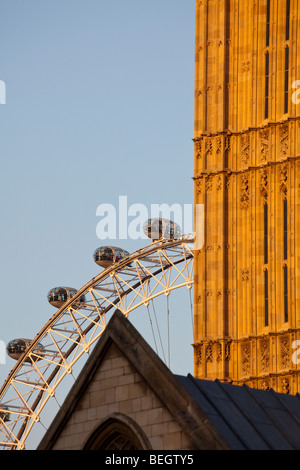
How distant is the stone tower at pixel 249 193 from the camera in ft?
162

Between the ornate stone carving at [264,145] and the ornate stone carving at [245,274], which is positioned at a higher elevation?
the ornate stone carving at [264,145]

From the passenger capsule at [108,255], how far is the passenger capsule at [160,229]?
4787 millimetres

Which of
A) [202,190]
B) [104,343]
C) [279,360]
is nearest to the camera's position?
[104,343]

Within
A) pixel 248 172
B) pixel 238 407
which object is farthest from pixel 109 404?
pixel 248 172

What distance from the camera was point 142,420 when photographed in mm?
28188

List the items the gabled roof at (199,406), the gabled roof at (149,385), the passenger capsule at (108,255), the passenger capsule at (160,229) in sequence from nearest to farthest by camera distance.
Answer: the gabled roof at (149,385)
the gabled roof at (199,406)
the passenger capsule at (160,229)
the passenger capsule at (108,255)

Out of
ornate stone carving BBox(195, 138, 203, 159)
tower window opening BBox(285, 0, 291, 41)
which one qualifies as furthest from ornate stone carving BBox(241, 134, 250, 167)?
tower window opening BBox(285, 0, 291, 41)

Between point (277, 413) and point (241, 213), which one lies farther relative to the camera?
point (241, 213)

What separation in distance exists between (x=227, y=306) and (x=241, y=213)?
11.7ft

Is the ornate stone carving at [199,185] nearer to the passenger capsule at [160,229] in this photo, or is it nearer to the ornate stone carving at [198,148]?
the ornate stone carving at [198,148]

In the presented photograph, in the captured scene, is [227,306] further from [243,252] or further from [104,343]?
[104,343]

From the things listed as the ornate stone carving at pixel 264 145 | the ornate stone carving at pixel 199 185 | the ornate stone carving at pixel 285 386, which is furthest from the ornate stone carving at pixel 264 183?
the ornate stone carving at pixel 285 386

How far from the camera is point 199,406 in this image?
27.5 meters

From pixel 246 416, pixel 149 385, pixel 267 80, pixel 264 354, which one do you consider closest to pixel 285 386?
pixel 264 354
